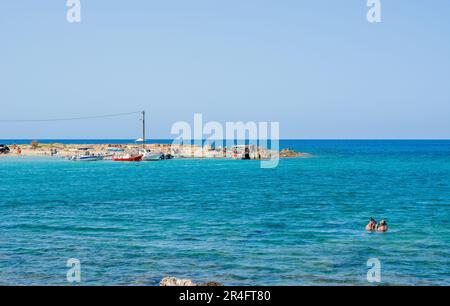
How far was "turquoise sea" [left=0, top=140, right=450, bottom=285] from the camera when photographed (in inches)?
794

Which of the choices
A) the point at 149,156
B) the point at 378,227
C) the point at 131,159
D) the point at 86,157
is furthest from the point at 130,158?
the point at 378,227

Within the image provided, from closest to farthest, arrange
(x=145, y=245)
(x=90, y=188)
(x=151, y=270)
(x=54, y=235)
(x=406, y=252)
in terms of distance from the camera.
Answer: (x=151, y=270) < (x=406, y=252) < (x=145, y=245) < (x=54, y=235) < (x=90, y=188)

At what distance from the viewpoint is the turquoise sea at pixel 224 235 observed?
20.2 meters

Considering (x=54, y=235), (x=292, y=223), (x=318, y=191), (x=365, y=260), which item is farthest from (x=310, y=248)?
(x=318, y=191)

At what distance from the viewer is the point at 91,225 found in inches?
1249

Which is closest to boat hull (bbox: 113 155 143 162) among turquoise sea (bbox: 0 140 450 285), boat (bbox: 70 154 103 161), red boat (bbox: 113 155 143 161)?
red boat (bbox: 113 155 143 161)

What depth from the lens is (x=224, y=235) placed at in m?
28.3

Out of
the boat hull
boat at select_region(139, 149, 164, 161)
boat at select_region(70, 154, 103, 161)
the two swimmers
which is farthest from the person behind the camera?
boat at select_region(70, 154, 103, 161)

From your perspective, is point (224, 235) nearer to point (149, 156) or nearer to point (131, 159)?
point (131, 159)

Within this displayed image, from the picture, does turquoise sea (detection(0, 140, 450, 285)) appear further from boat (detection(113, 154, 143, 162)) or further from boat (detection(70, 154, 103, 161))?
boat (detection(70, 154, 103, 161))

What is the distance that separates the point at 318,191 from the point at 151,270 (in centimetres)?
3536

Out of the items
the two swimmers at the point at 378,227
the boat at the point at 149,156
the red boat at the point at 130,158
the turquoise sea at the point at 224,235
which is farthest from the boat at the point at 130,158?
the two swimmers at the point at 378,227

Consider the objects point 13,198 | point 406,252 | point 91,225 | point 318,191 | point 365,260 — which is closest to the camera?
point 365,260
